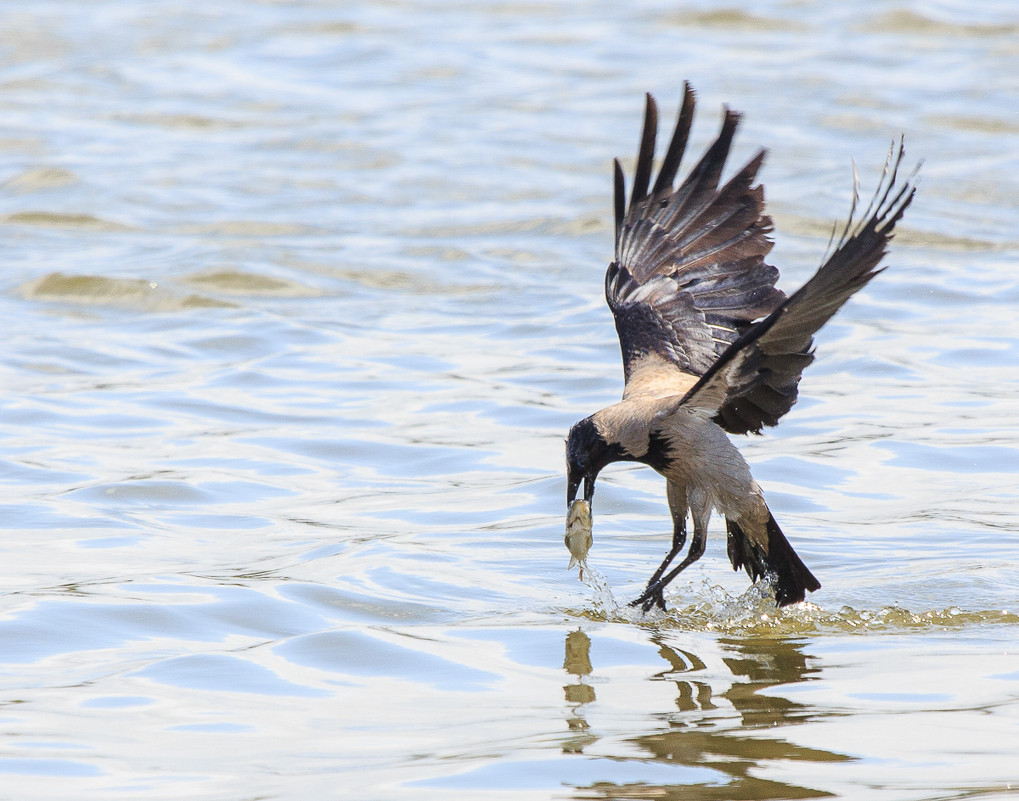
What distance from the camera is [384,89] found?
726 inches

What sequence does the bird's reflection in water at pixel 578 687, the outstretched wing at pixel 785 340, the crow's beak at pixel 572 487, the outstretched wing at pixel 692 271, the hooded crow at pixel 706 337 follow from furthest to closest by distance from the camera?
the outstretched wing at pixel 692 271 < the crow's beak at pixel 572 487 < the hooded crow at pixel 706 337 < the outstretched wing at pixel 785 340 < the bird's reflection in water at pixel 578 687

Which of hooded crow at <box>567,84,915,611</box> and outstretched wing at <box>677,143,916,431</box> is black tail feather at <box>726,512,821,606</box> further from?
outstretched wing at <box>677,143,916,431</box>

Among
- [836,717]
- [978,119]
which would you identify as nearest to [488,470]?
[836,717]

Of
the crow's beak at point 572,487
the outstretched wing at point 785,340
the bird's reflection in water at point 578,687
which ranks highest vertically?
the outstretched wing at point 785,340

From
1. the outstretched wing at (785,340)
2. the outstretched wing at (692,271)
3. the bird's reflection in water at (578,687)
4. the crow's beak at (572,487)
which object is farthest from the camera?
the outstretched wing at (692,271)

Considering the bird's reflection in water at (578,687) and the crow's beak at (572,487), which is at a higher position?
the crow's beak at (572,487)

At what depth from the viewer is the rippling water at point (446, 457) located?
426 centimetres

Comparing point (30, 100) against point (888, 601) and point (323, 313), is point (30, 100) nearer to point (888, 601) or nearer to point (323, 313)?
point (323, 313)

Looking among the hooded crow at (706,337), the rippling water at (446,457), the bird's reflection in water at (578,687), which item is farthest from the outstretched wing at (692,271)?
the bird's reflection in water at (578,687)

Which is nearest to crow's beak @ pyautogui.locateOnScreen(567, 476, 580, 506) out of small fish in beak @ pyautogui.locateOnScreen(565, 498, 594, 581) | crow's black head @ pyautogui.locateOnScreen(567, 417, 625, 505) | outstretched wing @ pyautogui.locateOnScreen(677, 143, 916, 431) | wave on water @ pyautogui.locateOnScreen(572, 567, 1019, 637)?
crow's black head @ pyautogui.locateOnScreen(567, 417, 625, 505)

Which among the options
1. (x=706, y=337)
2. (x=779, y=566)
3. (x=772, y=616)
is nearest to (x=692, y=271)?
(x=706, y=337)

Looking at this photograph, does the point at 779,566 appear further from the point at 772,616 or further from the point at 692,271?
the point at 692,271

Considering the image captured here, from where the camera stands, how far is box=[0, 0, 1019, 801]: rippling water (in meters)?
4.26

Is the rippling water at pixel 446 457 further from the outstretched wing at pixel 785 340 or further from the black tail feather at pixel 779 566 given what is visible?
the outstretched wing at pixel 785 340
